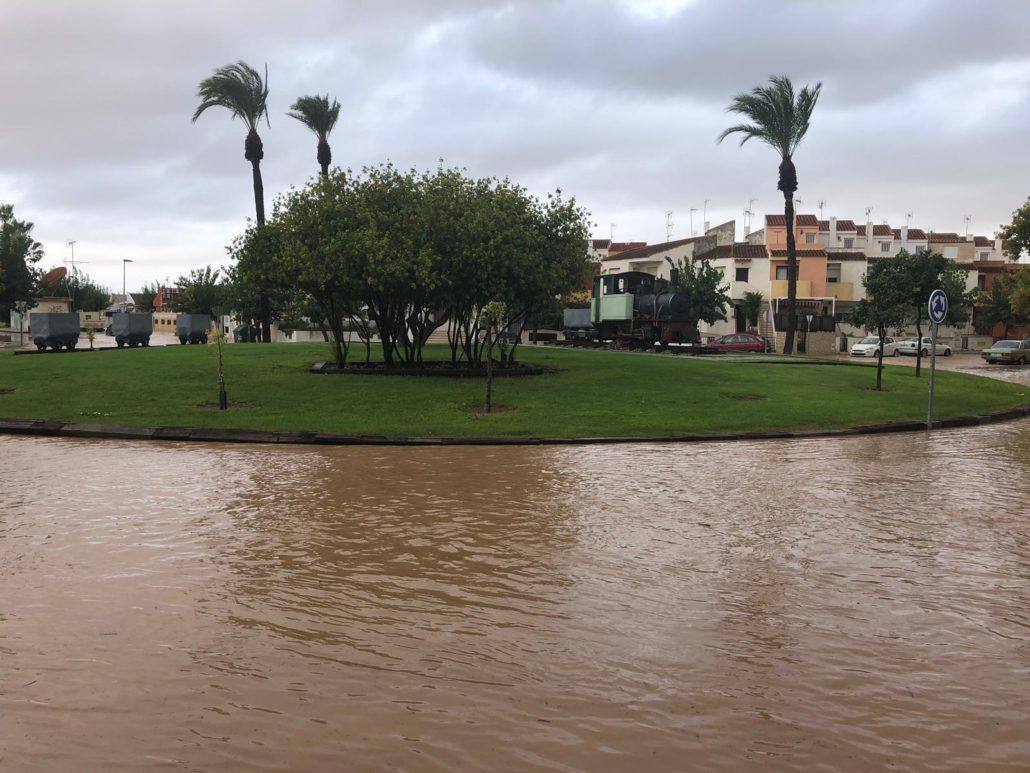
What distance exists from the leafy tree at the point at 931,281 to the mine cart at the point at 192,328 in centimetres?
3823

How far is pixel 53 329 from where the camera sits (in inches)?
1436

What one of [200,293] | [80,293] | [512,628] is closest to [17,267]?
[200,293]

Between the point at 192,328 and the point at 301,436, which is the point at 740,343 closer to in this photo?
the point at 192,328

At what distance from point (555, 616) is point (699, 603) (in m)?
1.13

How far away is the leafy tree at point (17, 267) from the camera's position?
67062mm

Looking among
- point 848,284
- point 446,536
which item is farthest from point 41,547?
point 848,284

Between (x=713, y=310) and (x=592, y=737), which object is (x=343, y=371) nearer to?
(x=592, y=737)

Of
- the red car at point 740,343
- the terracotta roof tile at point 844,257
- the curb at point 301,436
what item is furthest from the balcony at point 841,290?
the curb at point 301,436

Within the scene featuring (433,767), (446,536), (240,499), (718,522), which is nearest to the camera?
(433,767)

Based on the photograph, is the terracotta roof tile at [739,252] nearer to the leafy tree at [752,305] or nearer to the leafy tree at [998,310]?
the leafy tree at [752,305]

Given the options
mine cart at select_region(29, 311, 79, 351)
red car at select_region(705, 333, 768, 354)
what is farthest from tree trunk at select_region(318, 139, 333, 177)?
red car at select_region(705, 333, 768, 354)

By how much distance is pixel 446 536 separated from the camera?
830cm

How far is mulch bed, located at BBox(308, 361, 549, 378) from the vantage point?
25.3 metres

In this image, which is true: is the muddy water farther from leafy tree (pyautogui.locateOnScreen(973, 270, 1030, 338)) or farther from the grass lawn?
leafy tree (pyautogui.locateOnScreen(973, 270, 1030, 338))
